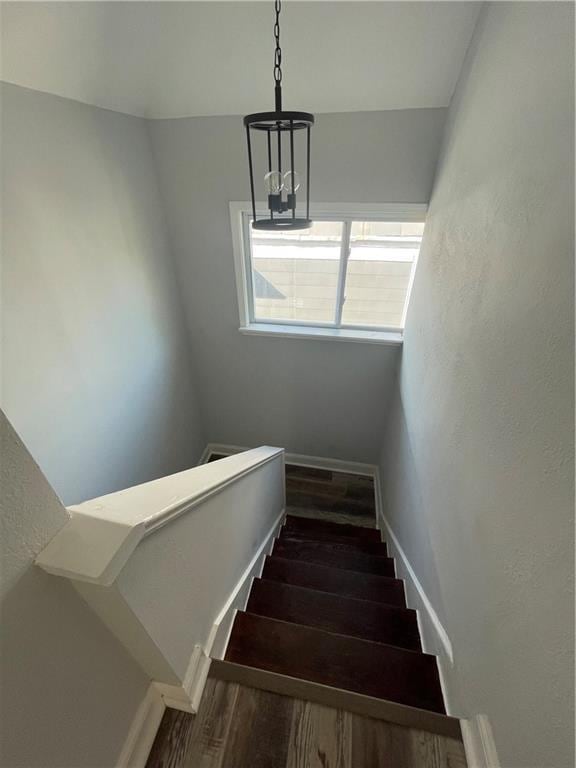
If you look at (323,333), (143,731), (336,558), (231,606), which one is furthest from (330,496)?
(143,731)

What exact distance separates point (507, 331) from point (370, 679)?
1.28 metres

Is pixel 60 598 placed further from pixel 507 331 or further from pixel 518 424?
pixel 507 331

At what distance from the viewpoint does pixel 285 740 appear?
3.25 feet

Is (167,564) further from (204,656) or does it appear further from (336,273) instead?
(336,273)

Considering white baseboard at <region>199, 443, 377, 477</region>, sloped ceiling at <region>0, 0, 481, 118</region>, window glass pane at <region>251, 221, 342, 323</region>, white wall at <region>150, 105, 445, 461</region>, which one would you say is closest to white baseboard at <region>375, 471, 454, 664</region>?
white baseboard at <region>199, 443, 377, 477</region>

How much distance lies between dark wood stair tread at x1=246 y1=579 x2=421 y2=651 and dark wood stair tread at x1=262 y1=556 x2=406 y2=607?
241mm

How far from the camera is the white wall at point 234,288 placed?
77.8 inches

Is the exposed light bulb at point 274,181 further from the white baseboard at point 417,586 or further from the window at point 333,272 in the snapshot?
the white baseboard at point 417,586

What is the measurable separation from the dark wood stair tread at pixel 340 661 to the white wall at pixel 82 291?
1.15m

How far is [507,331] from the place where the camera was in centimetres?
92

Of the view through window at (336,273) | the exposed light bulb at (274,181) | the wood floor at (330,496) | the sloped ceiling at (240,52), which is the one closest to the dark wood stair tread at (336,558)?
the wood floor at (330,496)

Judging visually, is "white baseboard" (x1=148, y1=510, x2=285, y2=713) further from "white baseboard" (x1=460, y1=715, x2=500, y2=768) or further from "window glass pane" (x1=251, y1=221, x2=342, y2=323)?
"window glass pane" (x1=251, y1=221, x2=342, y2=323)

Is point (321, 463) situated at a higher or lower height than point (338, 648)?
lower

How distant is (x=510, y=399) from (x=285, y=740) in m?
1.16
